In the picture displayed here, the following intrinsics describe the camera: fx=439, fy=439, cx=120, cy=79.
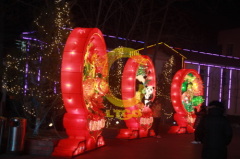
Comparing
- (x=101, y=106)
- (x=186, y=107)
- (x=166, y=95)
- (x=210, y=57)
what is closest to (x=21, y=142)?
(x=101, y=106)

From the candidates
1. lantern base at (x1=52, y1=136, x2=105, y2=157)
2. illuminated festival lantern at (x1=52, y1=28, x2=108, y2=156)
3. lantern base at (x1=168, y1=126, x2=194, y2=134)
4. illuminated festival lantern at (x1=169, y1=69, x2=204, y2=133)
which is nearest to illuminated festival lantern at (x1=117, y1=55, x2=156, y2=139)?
illuminated festival lantern at (x1=169, y1=69, x2=204, y2=133)

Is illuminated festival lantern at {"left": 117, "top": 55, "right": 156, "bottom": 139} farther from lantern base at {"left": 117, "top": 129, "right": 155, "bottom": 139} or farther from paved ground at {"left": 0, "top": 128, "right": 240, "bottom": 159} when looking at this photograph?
paved ground at {"left": 0, "top": 128, "right": 240, "bottom": 159}

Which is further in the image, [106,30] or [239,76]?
[239,76]

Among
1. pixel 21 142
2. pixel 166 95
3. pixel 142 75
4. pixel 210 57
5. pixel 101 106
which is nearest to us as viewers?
pixel 21 142

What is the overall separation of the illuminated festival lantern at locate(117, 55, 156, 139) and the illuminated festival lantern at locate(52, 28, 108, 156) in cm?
343

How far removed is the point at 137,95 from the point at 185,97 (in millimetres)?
5348

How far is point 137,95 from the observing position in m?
18.9

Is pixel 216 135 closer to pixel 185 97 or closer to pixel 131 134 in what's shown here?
pixel 131 134

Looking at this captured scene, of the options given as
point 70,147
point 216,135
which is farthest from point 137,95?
point 216,135

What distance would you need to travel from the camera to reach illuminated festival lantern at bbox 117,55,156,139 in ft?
59.2

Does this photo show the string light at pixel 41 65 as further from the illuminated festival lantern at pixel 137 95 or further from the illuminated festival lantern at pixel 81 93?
the illuminated festival lantern at pixel 137 95

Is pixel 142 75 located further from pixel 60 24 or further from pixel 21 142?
pixel 21 142

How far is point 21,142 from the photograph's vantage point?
38.7 feet

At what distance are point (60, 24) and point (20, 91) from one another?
2755 millimetres
